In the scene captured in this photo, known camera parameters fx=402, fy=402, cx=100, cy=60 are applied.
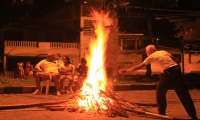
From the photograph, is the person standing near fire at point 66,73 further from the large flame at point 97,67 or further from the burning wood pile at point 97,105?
the burning wood pile at point 97,105

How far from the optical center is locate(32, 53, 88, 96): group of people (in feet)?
44.9

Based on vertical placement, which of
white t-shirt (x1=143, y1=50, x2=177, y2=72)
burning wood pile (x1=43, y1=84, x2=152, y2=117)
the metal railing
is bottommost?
burning wood pile (x1=43, y1=84, x2=152, y2=117)

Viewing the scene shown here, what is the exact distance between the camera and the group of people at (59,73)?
44.9ft

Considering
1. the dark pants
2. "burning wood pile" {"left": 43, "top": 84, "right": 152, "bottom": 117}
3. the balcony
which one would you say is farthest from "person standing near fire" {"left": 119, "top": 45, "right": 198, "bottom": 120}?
the balcony

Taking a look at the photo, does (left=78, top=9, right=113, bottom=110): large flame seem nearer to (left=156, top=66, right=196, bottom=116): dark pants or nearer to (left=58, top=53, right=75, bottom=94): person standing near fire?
(left=156, top=66, right=196, bottom=116): dark pants

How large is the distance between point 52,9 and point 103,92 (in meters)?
32.8

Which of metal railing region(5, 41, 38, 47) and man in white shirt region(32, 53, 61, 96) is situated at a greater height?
metal railing region(5, 41, 38, 47)

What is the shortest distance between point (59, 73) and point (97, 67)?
4.37 m

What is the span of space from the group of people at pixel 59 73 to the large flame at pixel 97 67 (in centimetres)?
379

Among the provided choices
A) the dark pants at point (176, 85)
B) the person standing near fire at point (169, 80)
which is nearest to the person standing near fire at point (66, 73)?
the person standing near fire at point (169, 80)

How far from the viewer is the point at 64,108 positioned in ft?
30.6

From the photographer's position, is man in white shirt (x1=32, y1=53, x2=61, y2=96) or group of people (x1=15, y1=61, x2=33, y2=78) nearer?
man in white shirt (x1=32, y1=53, x2=61, y2=96)

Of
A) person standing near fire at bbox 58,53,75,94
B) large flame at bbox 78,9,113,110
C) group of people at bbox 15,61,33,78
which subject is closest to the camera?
large flame at bbox 78,9,113,110

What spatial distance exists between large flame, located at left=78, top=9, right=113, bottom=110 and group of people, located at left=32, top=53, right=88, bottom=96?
12.4 ft
